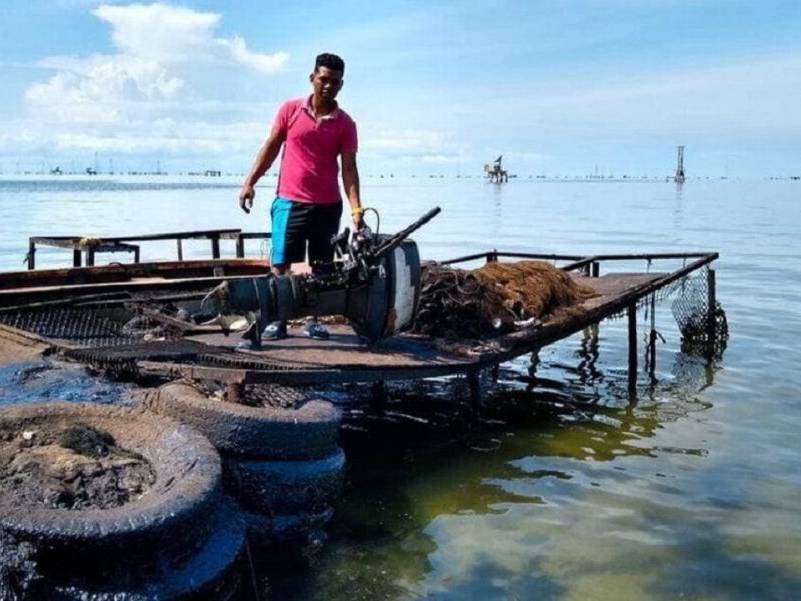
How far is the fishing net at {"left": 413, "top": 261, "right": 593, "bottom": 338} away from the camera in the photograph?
8297 millimetres

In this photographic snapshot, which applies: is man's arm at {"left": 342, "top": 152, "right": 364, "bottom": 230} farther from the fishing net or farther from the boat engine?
the fishing net

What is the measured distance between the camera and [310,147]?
23.6 feet

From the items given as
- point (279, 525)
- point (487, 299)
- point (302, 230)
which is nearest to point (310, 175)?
point (302, 230)

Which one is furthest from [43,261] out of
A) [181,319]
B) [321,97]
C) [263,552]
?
[263,552]

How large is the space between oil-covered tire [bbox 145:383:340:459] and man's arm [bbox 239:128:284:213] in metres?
2.58

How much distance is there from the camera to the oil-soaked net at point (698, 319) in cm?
1398

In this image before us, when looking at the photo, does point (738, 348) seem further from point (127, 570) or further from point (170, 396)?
point (127, 570)

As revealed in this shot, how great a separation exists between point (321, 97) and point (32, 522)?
4517 mm

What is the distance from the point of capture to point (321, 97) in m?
7.07

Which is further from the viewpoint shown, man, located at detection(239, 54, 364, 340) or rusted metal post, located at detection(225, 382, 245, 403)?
man, located at detection(239, 54, 364, 340)

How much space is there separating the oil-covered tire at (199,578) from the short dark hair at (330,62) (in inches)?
149

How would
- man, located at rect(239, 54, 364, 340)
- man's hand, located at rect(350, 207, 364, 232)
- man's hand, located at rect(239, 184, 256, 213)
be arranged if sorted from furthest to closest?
man's hand, located at rect(239, 184, 256, 213) → man, located at rect(239, 54, 364, 340) → man's hand, located at rect(350, 207, 364, 232)

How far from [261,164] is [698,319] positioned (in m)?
9.44

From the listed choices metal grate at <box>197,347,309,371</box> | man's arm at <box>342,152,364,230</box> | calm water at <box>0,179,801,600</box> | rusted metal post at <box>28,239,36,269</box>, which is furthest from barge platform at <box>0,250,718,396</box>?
rusted metal post at <box>28,239,36,269</box>
